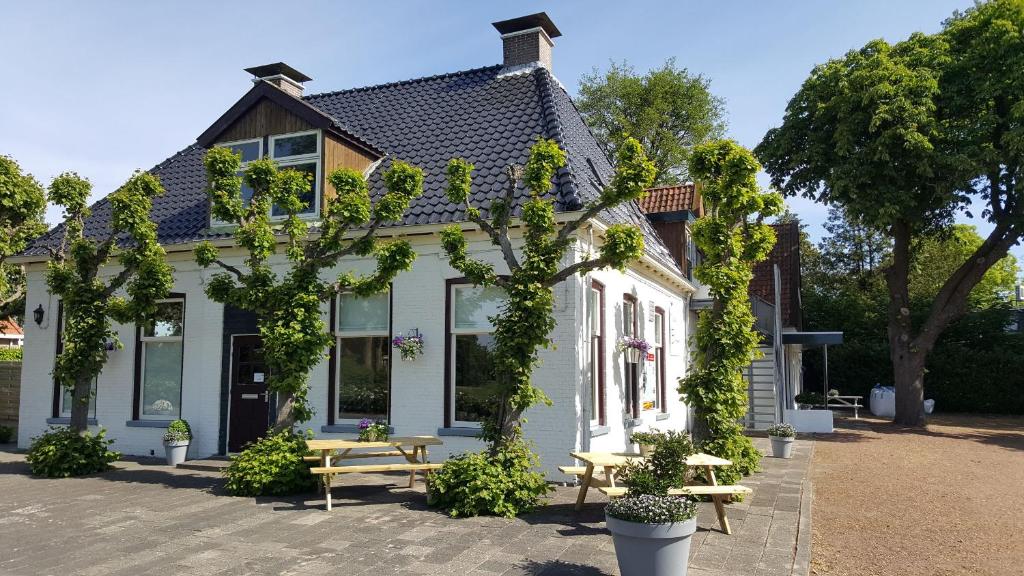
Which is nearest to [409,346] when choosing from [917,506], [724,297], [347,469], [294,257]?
[294,257]

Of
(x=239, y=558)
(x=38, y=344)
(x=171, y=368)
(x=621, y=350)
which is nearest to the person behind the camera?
(x=239, y=558)

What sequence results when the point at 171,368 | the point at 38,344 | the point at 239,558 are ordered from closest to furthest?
the point at 239,558
the point at 171,368
the point at 38,344

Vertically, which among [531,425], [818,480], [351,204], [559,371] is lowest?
[818,480]

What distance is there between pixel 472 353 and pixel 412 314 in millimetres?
1113

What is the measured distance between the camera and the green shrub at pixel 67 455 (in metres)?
10.1

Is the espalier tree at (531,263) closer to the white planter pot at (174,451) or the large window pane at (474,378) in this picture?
the large window pane at (474,378)

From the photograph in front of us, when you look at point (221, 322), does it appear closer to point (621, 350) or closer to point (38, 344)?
point (38, 344)

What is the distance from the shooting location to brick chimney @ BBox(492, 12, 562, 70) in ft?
46.0

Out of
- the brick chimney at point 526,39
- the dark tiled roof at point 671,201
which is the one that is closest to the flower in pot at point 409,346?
the brick chimney at point 526,39

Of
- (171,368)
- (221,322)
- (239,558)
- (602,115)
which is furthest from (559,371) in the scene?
(602,115)

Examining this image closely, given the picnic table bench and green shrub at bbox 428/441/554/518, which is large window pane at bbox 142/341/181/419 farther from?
green shrub at bbox 428/441/554/518

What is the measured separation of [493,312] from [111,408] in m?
7.39

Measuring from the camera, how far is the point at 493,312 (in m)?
10.3

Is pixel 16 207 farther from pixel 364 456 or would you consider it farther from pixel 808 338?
pixel 808 338
